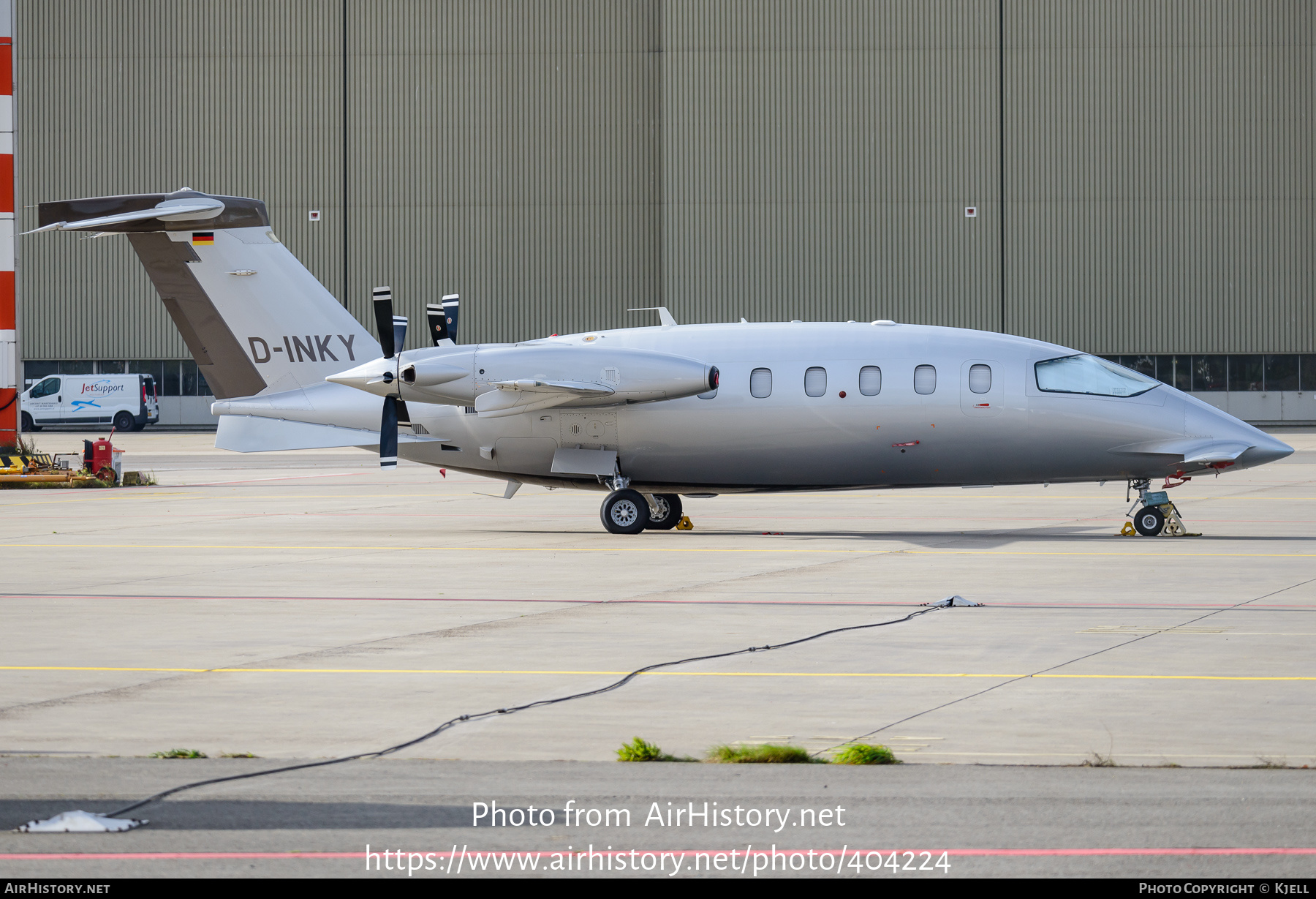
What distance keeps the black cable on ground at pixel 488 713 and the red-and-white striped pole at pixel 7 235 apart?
1120 inches

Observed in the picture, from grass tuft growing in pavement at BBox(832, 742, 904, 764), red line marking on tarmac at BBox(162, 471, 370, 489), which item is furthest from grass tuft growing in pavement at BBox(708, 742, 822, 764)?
red line marking on tarmac at BBox(162, 471, 370, 489)

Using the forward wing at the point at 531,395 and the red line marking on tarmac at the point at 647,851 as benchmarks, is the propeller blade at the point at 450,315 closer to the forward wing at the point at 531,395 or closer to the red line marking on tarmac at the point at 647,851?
the forward wing at the point at 531,395

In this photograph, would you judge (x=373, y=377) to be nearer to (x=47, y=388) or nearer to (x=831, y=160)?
(x=831, y=160)

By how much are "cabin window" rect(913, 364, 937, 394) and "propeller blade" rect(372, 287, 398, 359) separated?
335 inches

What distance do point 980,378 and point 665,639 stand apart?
478 inches

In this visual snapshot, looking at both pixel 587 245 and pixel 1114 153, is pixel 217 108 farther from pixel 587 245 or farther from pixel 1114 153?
pixel 1114 153

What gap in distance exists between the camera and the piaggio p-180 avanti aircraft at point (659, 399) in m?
23.6

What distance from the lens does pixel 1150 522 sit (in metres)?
23.3

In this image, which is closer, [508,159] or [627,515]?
[627,515]

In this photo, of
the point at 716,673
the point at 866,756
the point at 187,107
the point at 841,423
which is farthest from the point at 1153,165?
the point at 866,756

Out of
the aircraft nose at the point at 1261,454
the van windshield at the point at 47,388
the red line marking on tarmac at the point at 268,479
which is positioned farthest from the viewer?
the van windshield at the point at 47,388

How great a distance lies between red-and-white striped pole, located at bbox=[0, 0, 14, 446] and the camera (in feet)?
118

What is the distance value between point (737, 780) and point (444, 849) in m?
1.91

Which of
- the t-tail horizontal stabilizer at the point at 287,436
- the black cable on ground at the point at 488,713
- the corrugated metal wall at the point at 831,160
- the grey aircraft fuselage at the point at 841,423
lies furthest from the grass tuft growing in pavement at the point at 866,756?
the corrugated metal wall at the point at 831,160
